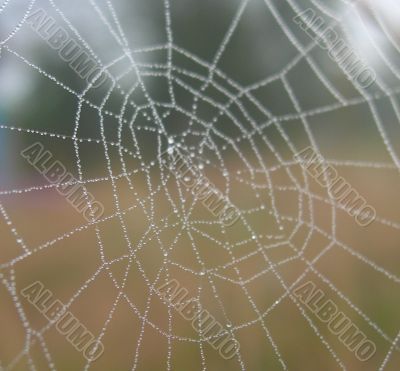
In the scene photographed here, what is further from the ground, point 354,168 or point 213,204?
point 354,168

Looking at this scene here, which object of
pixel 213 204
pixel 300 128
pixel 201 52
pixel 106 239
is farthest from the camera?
pixel 201 52

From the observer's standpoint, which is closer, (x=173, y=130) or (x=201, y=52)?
(x=173, y=130)

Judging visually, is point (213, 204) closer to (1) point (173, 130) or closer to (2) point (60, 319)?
(2) point (60, 319)

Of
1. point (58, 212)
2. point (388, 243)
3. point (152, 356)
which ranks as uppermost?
point (388, 243)

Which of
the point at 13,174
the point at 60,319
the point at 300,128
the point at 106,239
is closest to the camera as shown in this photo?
the point at 60,319

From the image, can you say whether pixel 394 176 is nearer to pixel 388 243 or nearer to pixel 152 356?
pixel 388 243

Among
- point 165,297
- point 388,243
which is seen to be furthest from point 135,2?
point 165,297

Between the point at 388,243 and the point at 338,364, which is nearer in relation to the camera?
the point at 338,364

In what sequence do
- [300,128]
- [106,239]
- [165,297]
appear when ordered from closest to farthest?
[165,297], [106,239], [300,128]

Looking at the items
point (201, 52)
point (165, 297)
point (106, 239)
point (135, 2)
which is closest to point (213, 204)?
point (165, 297)
